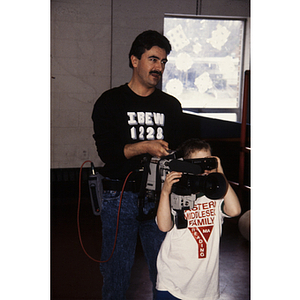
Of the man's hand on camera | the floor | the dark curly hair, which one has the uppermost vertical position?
the dark curly hair

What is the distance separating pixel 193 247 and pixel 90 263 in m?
1.11

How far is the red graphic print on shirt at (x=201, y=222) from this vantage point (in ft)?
3.63

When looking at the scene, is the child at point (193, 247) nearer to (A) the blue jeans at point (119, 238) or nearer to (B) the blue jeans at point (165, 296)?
(B) the blue jeans at point (165, 296)

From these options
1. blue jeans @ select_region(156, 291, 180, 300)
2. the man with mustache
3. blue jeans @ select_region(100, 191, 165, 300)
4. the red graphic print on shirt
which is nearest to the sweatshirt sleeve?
the man with mustache

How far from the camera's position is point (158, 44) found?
1229 millimetres

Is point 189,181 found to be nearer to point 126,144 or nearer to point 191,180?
point 191,180

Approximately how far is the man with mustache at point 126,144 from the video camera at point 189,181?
0.15 metres

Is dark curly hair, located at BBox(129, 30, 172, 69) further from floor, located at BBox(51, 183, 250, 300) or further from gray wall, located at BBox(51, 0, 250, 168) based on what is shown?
gray wall, located at BBox(51, 0, 250, 168)

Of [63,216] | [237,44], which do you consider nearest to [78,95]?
[63,216]

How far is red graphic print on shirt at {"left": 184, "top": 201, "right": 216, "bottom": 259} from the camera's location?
3.63 ft

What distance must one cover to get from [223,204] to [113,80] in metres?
2.74

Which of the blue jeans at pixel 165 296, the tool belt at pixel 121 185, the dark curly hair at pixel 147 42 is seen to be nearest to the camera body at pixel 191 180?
the tool belt at pixel 121 185

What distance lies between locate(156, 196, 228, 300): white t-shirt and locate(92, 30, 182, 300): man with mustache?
16cm

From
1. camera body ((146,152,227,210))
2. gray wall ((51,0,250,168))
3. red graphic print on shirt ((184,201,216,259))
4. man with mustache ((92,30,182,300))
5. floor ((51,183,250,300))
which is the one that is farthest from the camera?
gray wall ((51,0,250,168))
